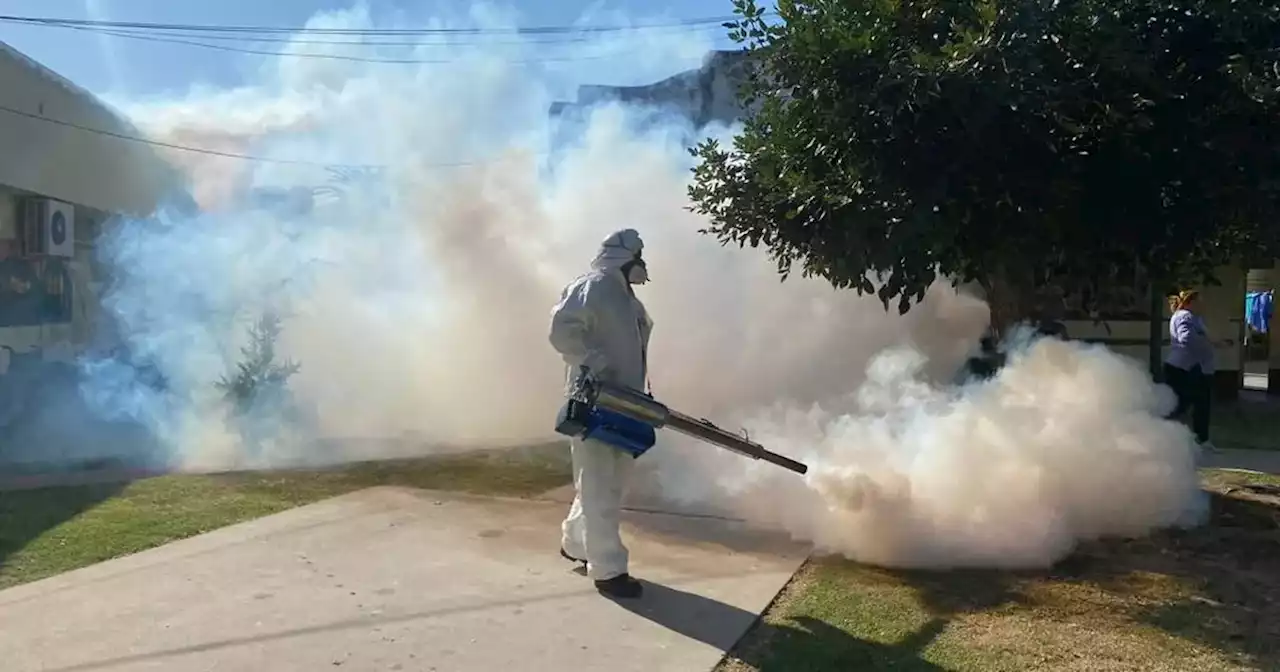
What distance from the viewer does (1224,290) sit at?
13844 mm

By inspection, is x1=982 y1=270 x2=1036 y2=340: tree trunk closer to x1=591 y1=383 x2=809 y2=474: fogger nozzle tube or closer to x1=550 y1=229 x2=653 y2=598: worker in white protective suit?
x1=591 y1=383 x2=809 y2=474: fogger nozzle tube

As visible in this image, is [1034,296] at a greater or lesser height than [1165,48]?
lesser

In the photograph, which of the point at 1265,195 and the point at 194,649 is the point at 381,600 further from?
the point at 1265,195

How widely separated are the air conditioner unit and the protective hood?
1770 cm

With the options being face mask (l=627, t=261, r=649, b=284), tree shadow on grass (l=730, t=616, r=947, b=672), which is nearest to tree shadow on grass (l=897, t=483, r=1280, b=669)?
tree shadow on grass (l=730, t=616, r=947, b=672)

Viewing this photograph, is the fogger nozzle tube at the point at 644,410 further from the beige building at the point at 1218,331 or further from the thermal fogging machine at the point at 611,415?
the beige building at the point at 1218,331

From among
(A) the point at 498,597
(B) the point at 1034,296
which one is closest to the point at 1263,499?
(B) the point at 1034,296

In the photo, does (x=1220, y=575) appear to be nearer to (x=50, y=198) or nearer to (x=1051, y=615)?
(x=1051, y=615)

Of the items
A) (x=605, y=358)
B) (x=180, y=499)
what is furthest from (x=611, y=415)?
(x=180, y=499)

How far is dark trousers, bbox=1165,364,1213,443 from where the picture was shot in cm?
976

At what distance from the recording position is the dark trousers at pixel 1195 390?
9.76 meters

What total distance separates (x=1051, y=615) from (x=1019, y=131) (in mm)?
2253

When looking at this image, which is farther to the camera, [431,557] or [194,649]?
[431,557]

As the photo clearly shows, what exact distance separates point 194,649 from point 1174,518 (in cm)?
536
